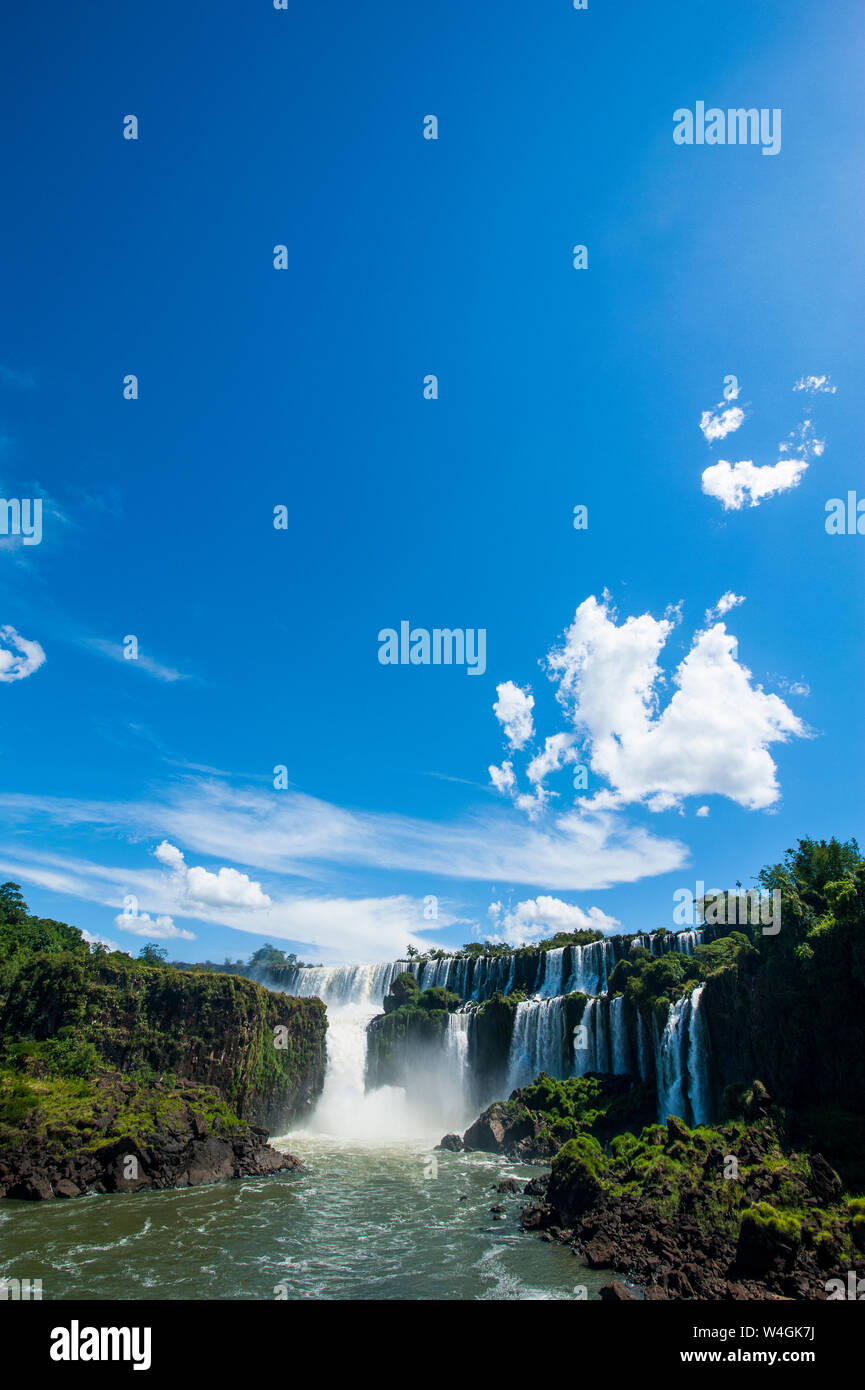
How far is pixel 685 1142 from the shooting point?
108 ft

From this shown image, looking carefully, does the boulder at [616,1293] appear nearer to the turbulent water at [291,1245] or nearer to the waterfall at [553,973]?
the turbulent water at [291,1245]

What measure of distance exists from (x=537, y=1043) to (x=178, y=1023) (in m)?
32.3

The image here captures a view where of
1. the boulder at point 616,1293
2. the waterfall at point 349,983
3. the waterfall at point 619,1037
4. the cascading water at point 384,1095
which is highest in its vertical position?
the boulder at point 616,1293

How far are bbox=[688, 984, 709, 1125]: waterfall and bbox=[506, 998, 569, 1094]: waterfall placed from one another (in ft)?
53.1

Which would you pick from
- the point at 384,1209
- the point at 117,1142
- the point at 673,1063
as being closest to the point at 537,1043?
the point at 673,1063

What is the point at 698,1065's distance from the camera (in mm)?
44688

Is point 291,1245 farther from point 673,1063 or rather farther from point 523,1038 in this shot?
point 523,1038

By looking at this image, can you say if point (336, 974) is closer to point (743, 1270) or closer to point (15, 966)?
point (15, 966)

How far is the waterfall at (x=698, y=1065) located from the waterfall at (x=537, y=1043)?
16186 millimetres

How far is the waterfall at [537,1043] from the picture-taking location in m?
59.7

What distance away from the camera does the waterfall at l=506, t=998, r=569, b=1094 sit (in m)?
59.7

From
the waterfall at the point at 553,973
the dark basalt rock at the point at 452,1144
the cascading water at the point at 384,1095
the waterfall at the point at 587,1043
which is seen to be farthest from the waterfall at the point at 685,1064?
the cascading water at the point at 384,1095

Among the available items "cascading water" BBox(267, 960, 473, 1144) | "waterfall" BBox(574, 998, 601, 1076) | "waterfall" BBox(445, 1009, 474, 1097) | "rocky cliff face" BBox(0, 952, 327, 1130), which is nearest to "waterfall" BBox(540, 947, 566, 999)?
"waterfall" BBox(445, 1009, 474, 1097)
